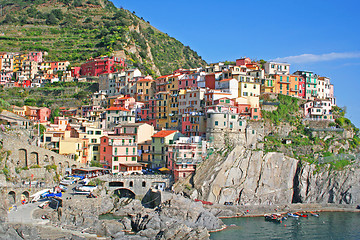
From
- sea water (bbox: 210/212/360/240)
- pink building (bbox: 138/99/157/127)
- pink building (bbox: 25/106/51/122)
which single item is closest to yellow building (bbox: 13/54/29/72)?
pink building (bbox: 25/106/51/122)

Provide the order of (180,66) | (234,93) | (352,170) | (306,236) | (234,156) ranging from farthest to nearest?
(180,66) → (234,93) → (352,170) → (234,156) → (306,236)

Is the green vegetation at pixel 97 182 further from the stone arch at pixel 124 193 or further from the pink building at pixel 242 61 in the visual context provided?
the pink building at pixel 242 61

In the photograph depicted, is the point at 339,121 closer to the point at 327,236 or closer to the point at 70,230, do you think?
the point at 327,236

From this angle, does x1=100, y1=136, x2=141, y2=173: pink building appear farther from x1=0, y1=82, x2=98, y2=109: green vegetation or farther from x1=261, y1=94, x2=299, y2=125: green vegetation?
x1=0, y1=82, x2=98, y2=109: green vegetation

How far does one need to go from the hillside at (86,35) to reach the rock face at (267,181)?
177ft

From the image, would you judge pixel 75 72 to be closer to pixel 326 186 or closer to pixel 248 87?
pixel 248 87

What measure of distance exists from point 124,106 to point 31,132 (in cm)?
2268

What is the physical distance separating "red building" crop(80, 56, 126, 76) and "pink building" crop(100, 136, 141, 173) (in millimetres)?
37223

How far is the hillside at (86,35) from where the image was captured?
12425cm

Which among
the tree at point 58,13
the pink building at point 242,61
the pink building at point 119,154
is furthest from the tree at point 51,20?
the pink building at point 119,154

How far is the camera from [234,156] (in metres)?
A: 69.8

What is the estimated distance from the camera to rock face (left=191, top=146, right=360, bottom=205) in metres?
67.2

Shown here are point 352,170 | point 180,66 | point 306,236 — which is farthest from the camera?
point 180,66

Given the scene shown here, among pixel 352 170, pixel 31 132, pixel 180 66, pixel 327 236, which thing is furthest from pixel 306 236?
pixel 180 66
